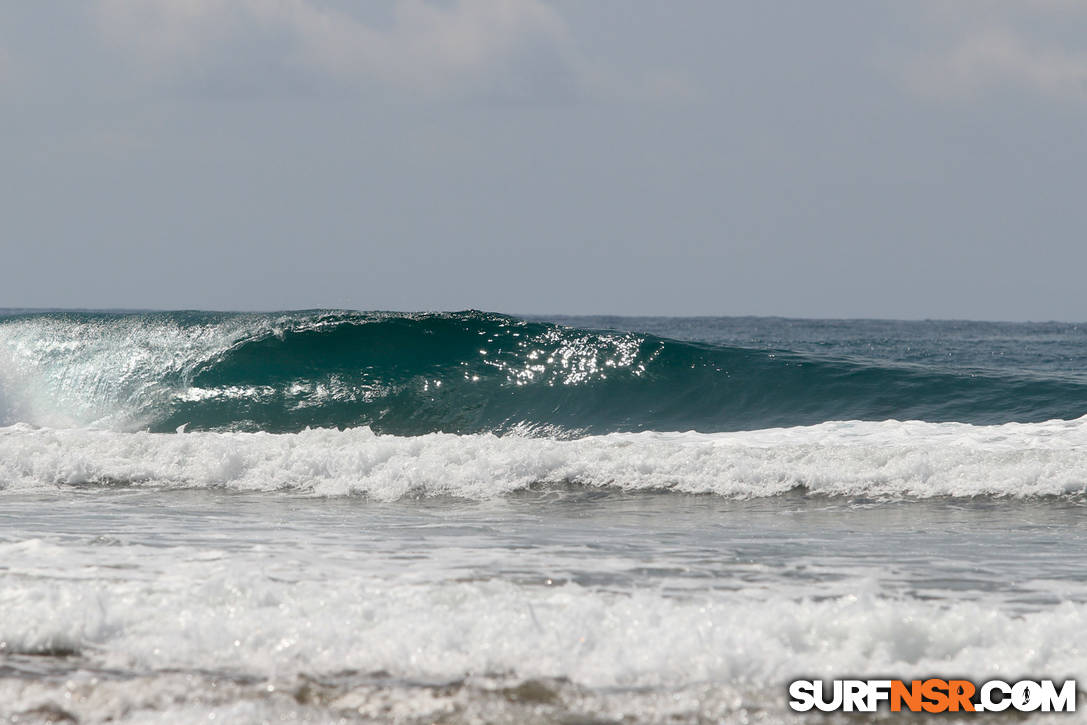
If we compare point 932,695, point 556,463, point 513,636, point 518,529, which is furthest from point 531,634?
point 556,463

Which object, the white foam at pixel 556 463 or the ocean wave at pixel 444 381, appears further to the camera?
the ocean wave at pixel 444 381

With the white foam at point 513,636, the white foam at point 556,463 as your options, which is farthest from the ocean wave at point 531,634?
the white foam at point 556,463

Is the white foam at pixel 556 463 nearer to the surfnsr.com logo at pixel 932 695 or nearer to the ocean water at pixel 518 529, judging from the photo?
the ocean water at pixel 518 529

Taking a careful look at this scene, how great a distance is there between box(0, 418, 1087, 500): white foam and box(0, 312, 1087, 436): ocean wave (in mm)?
2542

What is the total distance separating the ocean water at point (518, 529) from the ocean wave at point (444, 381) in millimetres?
69

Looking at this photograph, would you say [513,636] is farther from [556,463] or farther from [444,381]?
[444,381]

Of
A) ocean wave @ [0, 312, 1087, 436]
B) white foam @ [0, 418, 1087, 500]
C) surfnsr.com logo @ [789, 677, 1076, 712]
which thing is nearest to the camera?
surfnsr.com logo @ [789, 677, 1076, 712]

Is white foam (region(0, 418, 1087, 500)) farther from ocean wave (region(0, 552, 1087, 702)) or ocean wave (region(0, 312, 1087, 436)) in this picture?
ocean wave (region(0, 552, 1087, 702))

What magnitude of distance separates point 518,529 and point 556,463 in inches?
106

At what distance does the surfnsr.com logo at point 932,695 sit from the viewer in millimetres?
3176

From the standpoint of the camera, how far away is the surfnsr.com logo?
3176 millimetres

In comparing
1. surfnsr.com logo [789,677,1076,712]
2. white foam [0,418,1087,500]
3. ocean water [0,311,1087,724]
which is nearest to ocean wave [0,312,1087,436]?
ocean water [0,311,1087,724]

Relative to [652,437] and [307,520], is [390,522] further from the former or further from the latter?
[652,437]

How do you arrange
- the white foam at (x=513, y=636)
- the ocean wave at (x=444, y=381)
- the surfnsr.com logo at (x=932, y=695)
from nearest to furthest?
the surfnsr.com logo at (x=932, y=695)
the white foam at (x=513, y=636)
the ocean wave at (x=444, y=381)
